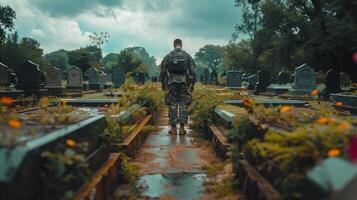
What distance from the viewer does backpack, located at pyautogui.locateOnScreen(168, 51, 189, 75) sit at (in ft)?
30.7

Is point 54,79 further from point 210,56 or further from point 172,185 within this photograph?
point 210,56

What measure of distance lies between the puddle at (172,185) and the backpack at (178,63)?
4224 millimetres

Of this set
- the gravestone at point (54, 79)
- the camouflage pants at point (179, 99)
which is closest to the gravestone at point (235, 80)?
the gravestone at point (54, 79)

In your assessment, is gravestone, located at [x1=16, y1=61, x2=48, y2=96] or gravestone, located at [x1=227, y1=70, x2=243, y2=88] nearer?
gravestone, located at [x1=16, y1=61, x2=48, y2=96]

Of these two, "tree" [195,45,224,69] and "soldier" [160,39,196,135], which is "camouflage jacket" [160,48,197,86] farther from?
"tree" [195,45,224,69]

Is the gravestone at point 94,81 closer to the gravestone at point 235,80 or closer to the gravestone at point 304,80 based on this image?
the gravestone at point 235,80

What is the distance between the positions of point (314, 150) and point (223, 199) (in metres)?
2.05

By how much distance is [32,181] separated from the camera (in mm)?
2416

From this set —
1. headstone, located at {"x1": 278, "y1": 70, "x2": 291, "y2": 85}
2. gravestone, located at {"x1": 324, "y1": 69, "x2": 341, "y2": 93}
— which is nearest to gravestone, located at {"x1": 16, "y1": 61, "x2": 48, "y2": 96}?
gravestone, located at {"x1": 324, "y1": 69, "x2": 341, "y2": 93}

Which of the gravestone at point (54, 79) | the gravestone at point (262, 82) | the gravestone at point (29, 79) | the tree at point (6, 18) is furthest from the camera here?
the tree at point (6, 18)

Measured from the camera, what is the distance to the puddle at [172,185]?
15.1 feet

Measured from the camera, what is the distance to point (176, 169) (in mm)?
5805

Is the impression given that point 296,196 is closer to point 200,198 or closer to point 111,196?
point 200,198

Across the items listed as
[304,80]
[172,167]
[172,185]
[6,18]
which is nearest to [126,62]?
[6,18]
